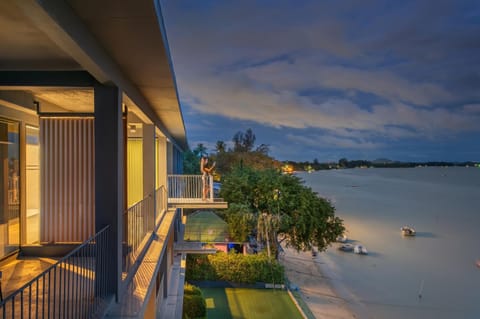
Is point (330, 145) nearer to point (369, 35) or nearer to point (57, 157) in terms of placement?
point (369, 35)

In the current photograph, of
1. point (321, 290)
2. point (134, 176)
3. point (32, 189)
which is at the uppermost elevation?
point (134, 176)

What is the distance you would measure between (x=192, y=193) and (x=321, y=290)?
10.6 metres

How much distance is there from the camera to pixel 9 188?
5145 mm

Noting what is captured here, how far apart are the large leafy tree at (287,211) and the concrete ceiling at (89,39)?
14.0m

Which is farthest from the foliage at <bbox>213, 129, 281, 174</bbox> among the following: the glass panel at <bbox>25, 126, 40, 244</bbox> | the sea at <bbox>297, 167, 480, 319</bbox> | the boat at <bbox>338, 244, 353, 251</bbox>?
the glass panel at <bbox>25, 126, 40, 244</bbox>

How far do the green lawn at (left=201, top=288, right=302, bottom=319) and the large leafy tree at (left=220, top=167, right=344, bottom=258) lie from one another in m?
3.81

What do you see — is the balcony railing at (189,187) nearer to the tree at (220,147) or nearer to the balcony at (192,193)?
the balcony at (192,193)

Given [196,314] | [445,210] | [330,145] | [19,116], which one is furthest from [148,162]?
[330,145]

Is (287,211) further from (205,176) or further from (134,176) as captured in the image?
(134,176)

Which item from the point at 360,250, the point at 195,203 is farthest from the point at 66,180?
the point at 360,250

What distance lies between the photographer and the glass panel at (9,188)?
16.2 feet

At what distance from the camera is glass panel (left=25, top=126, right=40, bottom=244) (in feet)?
18.1

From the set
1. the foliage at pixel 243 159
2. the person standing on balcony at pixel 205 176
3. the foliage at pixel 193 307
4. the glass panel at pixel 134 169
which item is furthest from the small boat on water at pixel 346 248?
the glass panel at pixel 134 169

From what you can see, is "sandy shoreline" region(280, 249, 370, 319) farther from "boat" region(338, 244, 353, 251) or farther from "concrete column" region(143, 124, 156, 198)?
"concrete column" region(143, 124, 156, 198)
